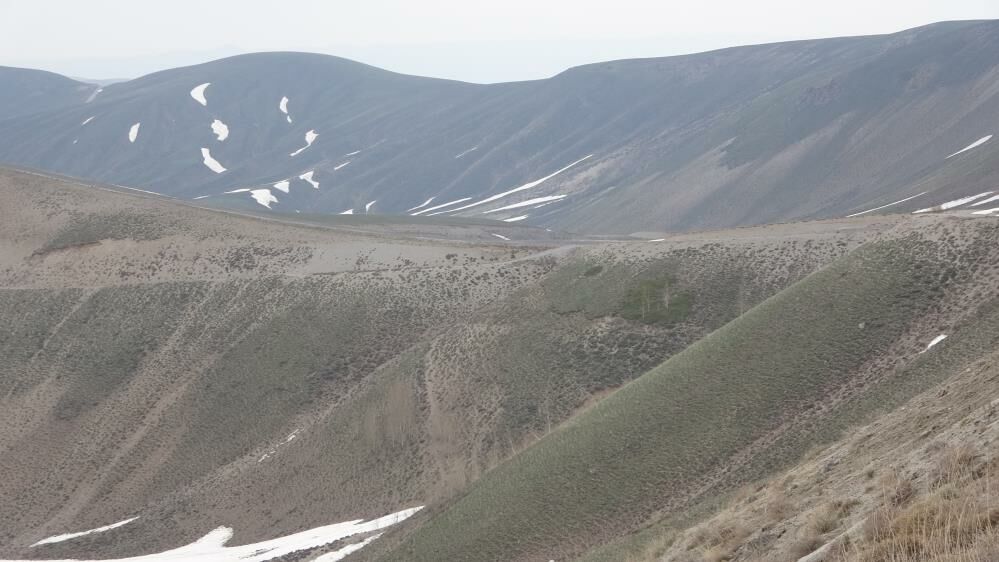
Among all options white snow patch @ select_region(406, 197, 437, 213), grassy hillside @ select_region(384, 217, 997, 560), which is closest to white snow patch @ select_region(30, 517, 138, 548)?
grassy hillside @ select_region(384, 217, 997, 560)

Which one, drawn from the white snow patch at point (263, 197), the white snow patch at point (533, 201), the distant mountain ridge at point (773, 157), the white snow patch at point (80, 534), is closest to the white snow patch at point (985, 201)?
the distant mountain ridge at point (773, 157)

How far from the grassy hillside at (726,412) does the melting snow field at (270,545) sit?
4.74 meters

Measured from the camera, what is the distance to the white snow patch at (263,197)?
7249 inches

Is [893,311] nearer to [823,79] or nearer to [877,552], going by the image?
[877,552]

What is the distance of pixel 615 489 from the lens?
91.1 ft

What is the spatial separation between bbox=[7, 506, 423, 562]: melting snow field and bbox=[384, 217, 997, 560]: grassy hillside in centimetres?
474

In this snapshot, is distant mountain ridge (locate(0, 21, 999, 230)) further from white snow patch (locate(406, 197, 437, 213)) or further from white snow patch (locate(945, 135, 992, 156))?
white snow patch (locate(945, 135, 992, 156))

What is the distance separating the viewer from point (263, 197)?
18838 centimetres

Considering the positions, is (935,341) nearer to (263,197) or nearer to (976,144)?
(976,144)

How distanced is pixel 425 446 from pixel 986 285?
78.0 feet

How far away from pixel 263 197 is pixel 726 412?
170m

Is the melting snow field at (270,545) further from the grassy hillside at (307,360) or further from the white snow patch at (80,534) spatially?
the white snow patch at (80,534)

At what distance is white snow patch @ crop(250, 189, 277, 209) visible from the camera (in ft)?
604

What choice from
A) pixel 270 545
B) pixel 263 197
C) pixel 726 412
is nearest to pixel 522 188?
pixel 263 197
